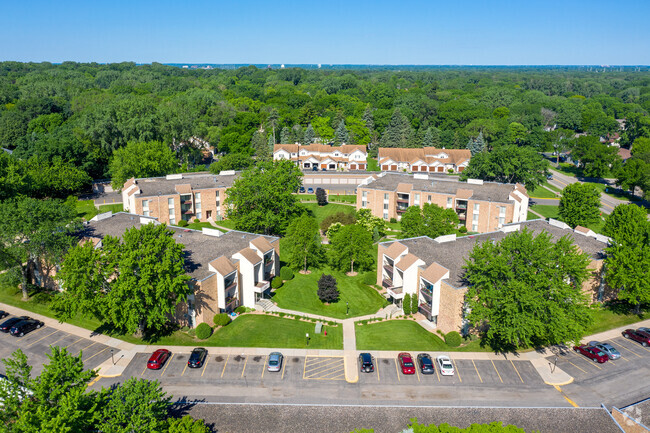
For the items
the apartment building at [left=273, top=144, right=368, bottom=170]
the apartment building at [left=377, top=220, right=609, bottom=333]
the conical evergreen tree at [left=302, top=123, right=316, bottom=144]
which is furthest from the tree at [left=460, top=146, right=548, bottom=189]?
the conical evergreen tree at [left=302, top=123, right=316, bottom=144]

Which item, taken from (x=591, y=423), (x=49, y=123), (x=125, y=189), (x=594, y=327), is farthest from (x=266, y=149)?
(x=591, y=423)

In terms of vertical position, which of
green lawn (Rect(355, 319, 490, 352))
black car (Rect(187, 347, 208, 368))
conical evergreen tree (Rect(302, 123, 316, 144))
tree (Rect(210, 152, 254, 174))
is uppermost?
conical evergreen tree (Rect(302, 123, 316, 144))

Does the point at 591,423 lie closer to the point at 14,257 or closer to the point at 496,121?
the point at 14,257

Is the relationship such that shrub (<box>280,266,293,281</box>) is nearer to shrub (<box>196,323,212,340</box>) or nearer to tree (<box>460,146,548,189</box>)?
shrub (<box>196,323,212,340</box>)

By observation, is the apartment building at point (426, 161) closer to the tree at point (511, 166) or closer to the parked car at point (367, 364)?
the tree at point (511, 166)

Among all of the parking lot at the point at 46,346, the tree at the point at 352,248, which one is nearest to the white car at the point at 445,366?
the tree at the point at 352,248
